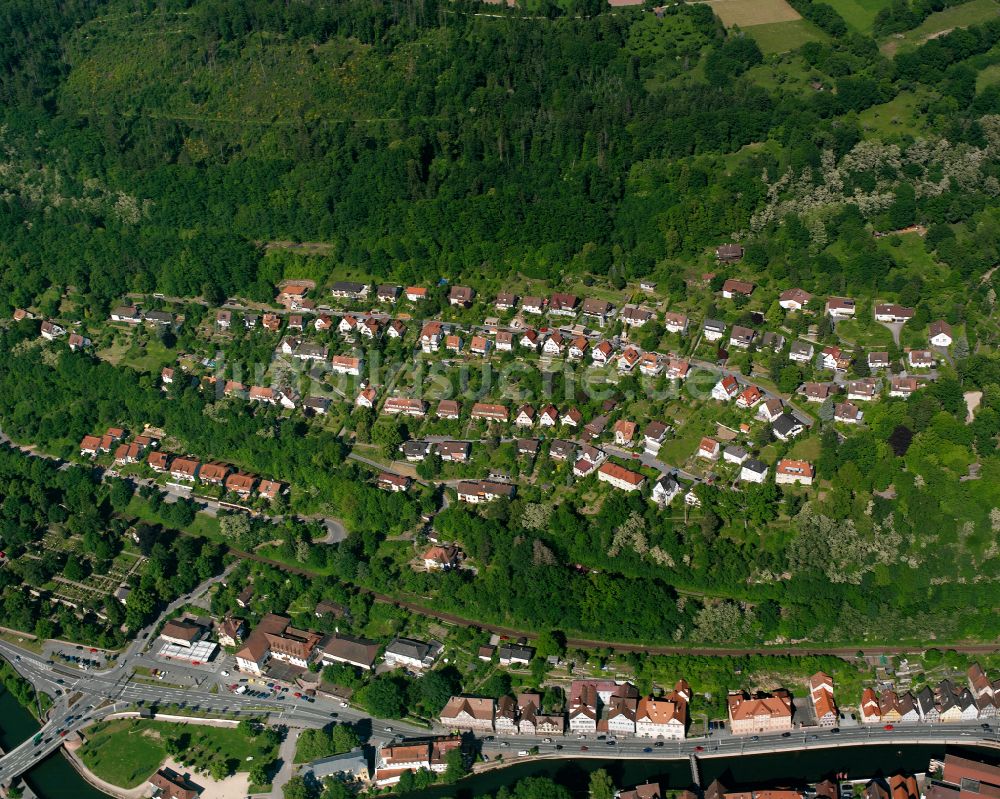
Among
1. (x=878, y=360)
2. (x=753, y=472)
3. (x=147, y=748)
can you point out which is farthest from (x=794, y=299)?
(x=147, y=748)

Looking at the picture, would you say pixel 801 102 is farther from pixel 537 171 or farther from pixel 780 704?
pixel 780 704

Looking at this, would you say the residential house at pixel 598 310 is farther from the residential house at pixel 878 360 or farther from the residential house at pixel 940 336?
the residential house at pixel 940 336

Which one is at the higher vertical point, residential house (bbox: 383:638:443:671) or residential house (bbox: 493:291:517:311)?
residential house (bbox: 493:291:517:311)

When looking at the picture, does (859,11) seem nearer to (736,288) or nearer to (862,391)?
(736,288)

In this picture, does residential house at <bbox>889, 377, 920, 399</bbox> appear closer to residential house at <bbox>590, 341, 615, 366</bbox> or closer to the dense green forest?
the dense green forest

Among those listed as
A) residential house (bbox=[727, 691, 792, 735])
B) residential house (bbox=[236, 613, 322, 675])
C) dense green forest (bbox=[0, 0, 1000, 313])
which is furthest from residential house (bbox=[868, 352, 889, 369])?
residential house (bbox=[236, 613, 322, 675])

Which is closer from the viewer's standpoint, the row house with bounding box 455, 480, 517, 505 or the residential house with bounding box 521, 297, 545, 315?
the row house with bounding box 455, 480, 517, 505

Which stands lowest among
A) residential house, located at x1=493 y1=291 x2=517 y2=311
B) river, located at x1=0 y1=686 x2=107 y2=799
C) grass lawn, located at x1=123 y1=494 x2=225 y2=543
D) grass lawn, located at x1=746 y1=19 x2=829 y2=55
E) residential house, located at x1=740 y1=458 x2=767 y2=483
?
river, located at x1=0 y1=686 x2=107 y2=799
